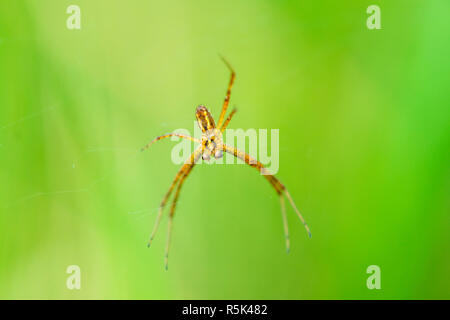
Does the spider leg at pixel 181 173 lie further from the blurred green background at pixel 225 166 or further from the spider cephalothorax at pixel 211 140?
the blurred green background at pixel 225 166

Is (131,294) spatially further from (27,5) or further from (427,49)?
(427,49)

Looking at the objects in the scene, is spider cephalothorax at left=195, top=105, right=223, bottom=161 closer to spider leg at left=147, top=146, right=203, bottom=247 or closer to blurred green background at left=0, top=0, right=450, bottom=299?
spider leg at left=147, top=146, right=203, bottom=247

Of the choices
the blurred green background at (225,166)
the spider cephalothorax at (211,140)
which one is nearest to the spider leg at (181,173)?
the spider cephalothorax at (211,140)

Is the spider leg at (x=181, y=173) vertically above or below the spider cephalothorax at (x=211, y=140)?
below

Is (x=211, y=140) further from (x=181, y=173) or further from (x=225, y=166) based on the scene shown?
(x=225, y=166)

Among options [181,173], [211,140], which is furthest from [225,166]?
[181,173]

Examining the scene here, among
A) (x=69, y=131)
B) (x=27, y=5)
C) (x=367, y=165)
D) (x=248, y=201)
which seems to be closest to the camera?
(x=27, y=5)

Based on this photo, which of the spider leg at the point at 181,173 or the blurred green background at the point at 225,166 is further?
the blurred green background at the point at 225,166
